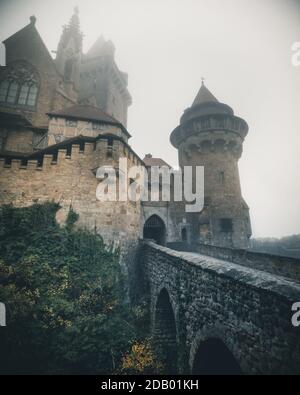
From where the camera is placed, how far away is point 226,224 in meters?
15.8

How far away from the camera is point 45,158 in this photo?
1066 cm

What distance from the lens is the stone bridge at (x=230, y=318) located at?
2783 mm

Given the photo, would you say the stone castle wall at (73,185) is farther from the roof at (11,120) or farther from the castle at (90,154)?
the roof at (11,120)

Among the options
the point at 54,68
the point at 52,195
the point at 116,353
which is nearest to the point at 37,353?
the point at 116,353

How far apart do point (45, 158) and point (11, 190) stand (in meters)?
2.23

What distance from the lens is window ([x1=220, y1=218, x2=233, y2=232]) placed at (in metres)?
15.7

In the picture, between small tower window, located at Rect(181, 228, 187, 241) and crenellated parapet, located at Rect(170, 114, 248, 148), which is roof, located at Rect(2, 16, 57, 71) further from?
small tower window, located at Rect(181, 228, 187, 241)

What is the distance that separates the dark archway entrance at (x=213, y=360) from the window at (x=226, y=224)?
11.3 m

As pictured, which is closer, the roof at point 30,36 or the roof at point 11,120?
the roof at point 11,120

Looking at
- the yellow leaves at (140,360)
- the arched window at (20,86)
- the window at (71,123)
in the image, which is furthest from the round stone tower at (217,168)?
the arched window at (20,86)

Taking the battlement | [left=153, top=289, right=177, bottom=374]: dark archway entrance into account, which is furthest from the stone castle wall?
[left=153, top=289, right=177, bottom=374]: dark archway entrance

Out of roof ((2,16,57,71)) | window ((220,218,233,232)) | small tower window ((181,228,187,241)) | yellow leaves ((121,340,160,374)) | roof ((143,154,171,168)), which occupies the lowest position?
yellow leaves ((121,340,160,374))

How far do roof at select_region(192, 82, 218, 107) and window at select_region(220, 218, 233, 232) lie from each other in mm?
10130

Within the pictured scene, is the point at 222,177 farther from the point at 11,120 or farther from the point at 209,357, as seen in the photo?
the point at 11,120
